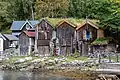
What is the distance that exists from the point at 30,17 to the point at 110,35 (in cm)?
3430

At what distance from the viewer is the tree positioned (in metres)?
79.9

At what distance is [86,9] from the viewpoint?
78938 millimetres

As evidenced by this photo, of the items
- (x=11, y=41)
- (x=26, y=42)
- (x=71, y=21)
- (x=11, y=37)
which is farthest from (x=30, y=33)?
(x=11, y=37)

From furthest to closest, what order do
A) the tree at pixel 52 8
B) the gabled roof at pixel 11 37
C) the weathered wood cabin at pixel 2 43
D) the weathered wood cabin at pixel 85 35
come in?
the tree at pixel 52 8
the gabled roof at pixel 11 37
the weathered wood cabin at pixel 2 43
the weathered wood cabin at pixel 85 35

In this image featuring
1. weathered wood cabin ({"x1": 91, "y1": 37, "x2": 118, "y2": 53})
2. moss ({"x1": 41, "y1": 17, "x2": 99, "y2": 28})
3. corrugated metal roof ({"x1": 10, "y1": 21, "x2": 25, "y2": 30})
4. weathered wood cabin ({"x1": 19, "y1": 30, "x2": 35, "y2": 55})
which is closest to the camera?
weathered wood cabin ({"x1": 91, "y1": 37, "x2": 118, "y2": 53})

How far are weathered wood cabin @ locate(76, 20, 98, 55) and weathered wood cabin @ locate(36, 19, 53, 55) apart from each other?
20.7 feet

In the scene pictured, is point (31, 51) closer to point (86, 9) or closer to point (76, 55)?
point (76, 55)

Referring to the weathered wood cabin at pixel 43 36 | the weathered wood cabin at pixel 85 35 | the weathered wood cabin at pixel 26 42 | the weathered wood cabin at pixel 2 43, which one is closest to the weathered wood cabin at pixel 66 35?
the weathered wood cabin at pixel 85 35

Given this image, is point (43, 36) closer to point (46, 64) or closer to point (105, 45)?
point (105, 45)

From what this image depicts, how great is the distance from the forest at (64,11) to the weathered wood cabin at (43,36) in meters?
8.91

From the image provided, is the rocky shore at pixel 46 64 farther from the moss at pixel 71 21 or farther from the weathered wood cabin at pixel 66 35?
the moss at pixel 71 21

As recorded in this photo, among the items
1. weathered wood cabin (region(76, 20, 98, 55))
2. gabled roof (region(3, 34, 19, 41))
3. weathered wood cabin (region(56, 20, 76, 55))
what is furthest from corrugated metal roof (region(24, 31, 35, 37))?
weathered wood cabin (region(76, 20, 98, 55))

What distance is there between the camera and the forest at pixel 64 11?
198 feet

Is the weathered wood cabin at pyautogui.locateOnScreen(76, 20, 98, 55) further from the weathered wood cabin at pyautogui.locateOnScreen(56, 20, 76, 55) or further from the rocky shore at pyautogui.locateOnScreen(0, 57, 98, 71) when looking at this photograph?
the rocky shore at pyautogui.locateOnScreen(0, 57, 98, 71)
